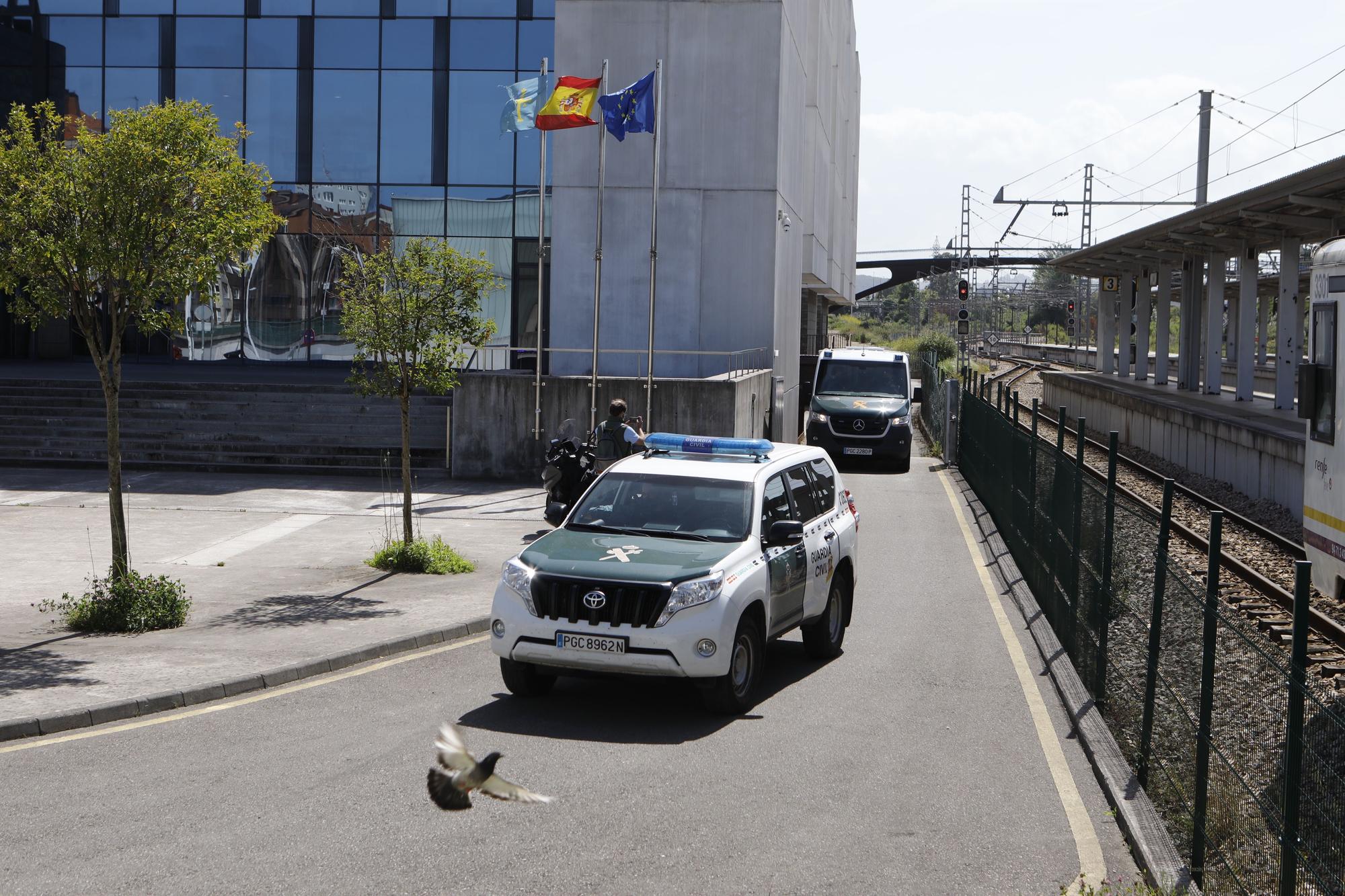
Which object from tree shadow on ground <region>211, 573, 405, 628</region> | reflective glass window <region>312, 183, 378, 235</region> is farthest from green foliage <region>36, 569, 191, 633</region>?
reflective glass window <region>312, 183, 378, 235</region>

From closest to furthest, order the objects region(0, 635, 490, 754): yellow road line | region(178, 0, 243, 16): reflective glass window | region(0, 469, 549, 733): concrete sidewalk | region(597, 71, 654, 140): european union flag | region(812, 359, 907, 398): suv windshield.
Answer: region(0, 635, 490, 754): yellow road line
region(0, 469, 549, 733): concrete sidewalk
region(597, 71, 654, 140): european union flag
region(812, 359, 907, 398): suv windshield
region(178, 0, 243, 16): reflective glass window

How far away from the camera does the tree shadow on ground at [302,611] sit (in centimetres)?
1193

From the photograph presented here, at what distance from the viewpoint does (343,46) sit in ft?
124

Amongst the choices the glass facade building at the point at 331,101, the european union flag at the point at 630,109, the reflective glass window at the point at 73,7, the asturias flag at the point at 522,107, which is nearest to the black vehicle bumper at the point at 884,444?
the european union flag at the point at 630,109

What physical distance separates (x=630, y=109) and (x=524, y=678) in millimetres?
15601

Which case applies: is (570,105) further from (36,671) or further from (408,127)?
(408,127)

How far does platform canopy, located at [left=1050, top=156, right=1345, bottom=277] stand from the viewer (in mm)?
24250

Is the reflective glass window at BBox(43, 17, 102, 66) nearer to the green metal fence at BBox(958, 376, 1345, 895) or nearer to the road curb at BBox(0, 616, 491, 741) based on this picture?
the road curb at BBox(0, 616, 491, 741)

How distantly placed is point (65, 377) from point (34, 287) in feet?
68.7

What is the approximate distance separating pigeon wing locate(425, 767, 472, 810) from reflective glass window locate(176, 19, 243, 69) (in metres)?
36.6

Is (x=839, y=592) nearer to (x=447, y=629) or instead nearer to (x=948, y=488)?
(x=447, y=629)

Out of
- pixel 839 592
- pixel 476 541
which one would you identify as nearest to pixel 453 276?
pixel 476 541

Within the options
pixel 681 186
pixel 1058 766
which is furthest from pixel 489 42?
pixel 1058 766

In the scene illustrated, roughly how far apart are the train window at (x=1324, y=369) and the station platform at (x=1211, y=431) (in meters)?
7.16
